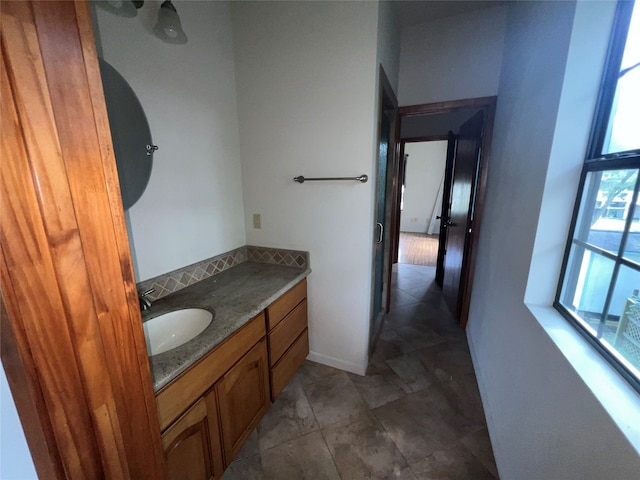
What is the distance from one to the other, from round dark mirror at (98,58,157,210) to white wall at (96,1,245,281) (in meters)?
0.05

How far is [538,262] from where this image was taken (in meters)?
1.10

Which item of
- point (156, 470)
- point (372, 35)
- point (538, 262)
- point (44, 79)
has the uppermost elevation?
point (372, 35)

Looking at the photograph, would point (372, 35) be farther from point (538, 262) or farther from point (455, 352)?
point (455, 352)

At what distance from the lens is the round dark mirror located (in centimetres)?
111

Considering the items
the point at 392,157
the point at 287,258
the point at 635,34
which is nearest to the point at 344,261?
the point at 287,258

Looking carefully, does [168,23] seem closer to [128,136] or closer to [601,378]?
[128,136]

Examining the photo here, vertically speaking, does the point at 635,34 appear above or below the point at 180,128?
above

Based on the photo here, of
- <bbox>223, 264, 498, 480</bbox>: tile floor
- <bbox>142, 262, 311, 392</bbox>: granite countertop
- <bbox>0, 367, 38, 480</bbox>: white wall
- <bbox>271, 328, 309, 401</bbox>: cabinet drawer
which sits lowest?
<bbox>223, 264, 498, 480</bbox>: tile floor

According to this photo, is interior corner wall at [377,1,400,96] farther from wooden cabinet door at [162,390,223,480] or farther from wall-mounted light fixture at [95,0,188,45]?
wooden cabinet door at [162,390,223,480]

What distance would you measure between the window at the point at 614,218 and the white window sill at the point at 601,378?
3cm

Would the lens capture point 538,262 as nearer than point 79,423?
No

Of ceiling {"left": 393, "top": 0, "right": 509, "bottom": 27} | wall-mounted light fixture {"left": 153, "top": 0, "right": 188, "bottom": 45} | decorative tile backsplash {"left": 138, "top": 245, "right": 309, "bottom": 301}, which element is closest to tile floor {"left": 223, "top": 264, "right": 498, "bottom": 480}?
decorative tile backsplash {"left": 138, "top": 245, "right": 309, "bottom": 301}

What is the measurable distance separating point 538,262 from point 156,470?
5.04 feet

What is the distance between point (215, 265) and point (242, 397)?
2.71 ft
